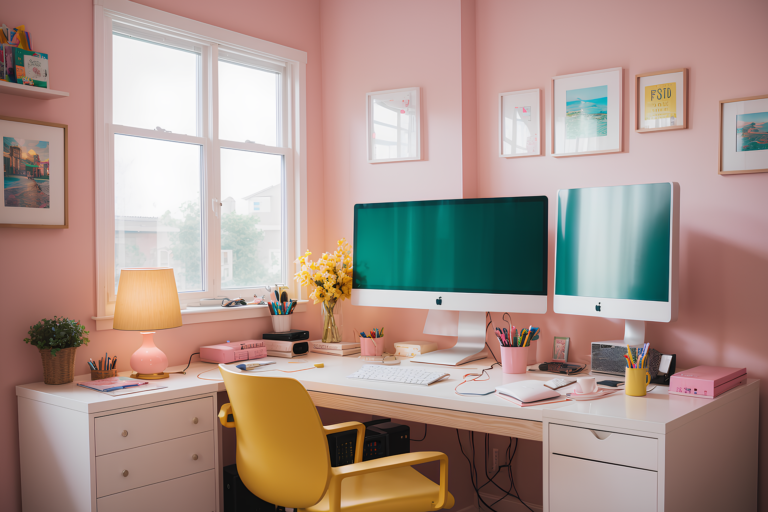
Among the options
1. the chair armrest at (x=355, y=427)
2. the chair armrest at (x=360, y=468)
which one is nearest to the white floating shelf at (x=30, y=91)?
the chair armrest at (x=355, y=427)

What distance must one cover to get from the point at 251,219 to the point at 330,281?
54cm

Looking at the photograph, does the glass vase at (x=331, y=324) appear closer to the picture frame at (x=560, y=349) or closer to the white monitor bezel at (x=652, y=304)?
the picture frame at (x=560, y=349)

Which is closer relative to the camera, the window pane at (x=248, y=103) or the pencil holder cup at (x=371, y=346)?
the pencil holder cup at (x=371, y=346)

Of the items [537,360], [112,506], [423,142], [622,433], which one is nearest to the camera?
[622,433]

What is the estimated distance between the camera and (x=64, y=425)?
1901mm

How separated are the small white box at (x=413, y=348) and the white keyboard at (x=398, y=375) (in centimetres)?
36

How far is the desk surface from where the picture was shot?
1.58 metres

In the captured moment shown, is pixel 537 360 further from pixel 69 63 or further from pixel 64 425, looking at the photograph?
pixel 69 63

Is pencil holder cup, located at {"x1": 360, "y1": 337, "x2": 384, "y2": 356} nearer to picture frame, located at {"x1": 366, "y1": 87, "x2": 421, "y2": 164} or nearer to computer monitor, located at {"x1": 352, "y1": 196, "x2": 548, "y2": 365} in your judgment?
computer monitor, located at {"x1": 352, "y1": 196, "x2": 548, "y2": 365}

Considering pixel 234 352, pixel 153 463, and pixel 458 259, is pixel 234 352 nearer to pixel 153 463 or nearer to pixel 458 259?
pixel 153 463

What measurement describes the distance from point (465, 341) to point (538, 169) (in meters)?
0.82

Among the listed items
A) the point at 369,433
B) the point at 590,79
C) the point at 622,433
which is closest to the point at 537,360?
the point at 369,433

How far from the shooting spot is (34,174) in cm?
214

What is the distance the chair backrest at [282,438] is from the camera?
1.57 meters
